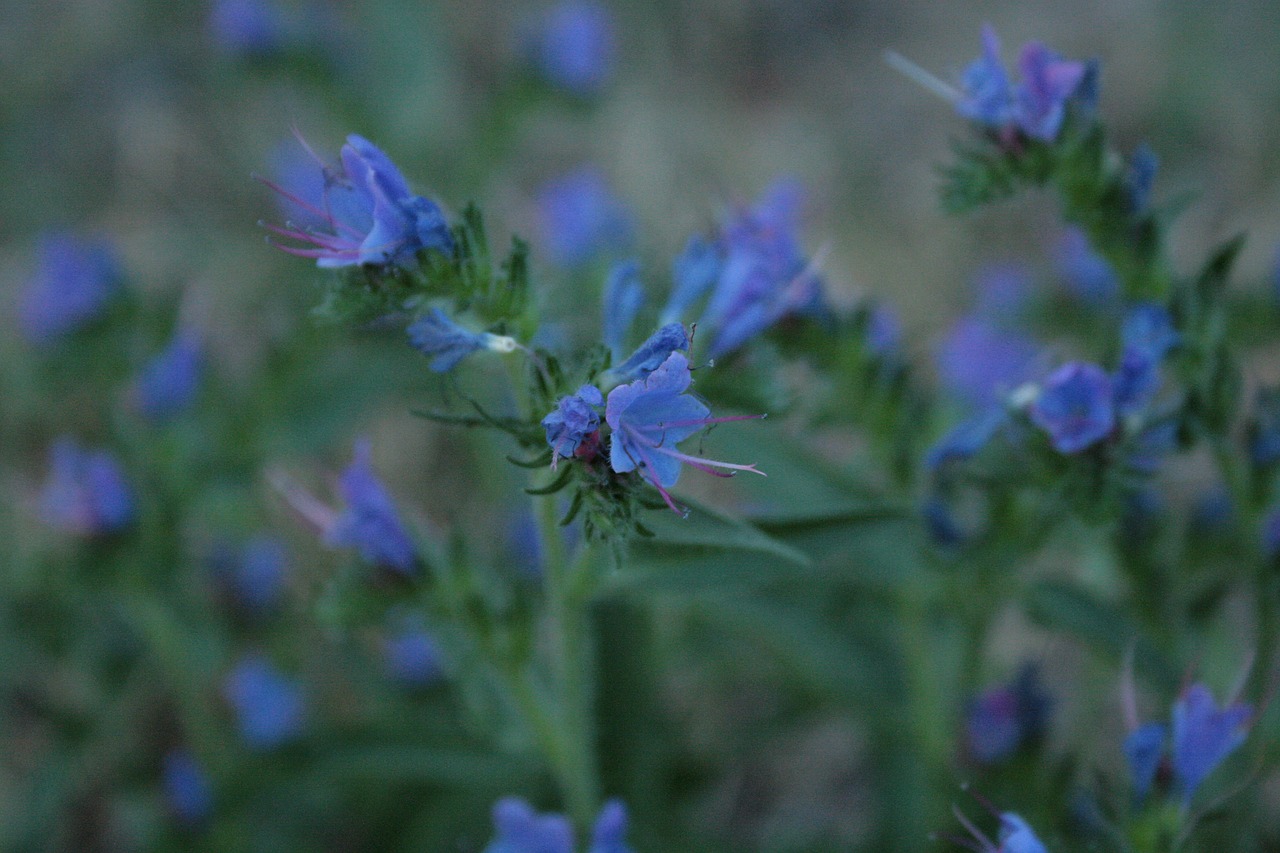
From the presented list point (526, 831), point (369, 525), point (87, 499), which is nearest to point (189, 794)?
point (87, 499)

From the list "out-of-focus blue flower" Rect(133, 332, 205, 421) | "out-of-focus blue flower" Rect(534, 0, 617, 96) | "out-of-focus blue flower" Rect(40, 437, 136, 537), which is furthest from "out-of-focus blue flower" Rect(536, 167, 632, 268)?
"out-of-focus blue flower" Rect(40, 437, 136, 537)

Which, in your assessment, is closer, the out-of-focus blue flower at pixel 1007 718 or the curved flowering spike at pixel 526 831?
the curved flowering spike at pixel 526 831

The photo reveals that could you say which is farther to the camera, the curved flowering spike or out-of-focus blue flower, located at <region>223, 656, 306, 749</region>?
out-of-focus blue flower, located at <region>223, 656, 306, 749</region>

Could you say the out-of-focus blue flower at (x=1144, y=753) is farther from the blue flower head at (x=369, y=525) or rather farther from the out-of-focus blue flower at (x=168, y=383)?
the out-of-focus blue flower at (x=168, y=383)

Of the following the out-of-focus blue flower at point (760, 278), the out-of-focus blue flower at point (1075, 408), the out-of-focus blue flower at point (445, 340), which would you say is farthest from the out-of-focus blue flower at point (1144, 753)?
the out-of-focus blue flower at point (445, 340)

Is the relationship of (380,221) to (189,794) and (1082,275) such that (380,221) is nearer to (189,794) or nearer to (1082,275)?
(189,794)

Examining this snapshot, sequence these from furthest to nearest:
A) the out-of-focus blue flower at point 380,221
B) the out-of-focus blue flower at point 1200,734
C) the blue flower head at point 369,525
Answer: the blue flower head at point 369,525, the out-of-focus blue flower at point 1200,734, the out-of-focus blue flower at point 380,221

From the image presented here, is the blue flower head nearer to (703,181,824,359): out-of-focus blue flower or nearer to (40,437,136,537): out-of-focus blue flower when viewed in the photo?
(703,181,824,359): out-of-focus blue flower
